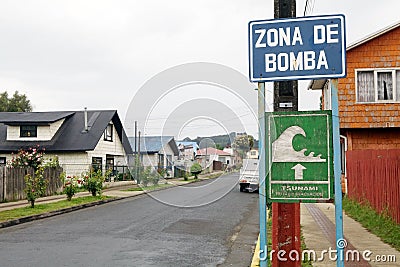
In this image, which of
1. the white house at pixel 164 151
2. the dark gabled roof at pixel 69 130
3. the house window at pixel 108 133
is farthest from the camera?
the house window at pixel 108 133

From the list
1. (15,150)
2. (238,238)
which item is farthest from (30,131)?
(238,238)

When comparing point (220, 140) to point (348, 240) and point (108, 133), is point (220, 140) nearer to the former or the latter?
point (348, 240)

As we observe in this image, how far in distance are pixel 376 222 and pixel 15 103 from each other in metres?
60.7

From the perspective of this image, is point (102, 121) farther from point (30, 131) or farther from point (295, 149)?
point (295, 149)

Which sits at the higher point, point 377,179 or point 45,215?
point 377,179

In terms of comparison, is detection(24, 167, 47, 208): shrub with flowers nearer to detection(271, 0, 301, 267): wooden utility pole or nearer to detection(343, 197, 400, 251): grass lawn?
detection(343, 197, 400, 251): grass lawn

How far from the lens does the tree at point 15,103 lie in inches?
2530

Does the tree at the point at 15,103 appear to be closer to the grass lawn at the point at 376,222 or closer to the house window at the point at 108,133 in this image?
the house window at the point at 108,133

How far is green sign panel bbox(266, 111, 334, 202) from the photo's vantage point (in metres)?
5.79

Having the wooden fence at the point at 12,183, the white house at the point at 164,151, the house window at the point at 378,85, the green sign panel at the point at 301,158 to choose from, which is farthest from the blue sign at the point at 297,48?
the wooden fence at the point at 12,183

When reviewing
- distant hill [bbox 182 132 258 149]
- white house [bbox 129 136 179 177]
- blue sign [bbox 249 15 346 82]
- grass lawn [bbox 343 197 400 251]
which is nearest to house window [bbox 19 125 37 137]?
grass lawn [bbox 343 197 400 251]

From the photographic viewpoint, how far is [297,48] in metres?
5.88

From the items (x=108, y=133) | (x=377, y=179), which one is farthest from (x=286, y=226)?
(x=108, y=133)

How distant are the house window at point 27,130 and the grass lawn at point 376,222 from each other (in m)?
24.5
